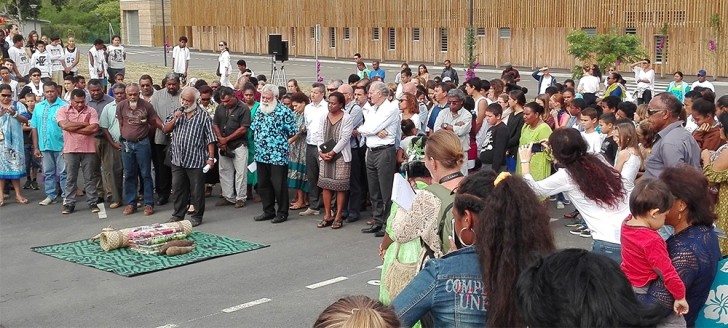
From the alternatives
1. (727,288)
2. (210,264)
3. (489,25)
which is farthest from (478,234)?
(489,25)

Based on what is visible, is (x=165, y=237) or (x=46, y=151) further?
(x=46, y=151)

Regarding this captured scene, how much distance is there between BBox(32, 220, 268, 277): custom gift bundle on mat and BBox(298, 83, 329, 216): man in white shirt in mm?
1698

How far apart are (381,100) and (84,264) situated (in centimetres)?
398

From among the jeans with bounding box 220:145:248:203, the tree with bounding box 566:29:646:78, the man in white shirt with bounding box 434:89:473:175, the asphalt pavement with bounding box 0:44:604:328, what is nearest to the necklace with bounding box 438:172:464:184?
the asphalt pavement with bounding box 0:44:604:328

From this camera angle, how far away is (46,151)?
42.8ft

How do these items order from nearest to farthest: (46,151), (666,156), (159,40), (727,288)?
(727,288)
(666,156)
(46,151)
(159,40)

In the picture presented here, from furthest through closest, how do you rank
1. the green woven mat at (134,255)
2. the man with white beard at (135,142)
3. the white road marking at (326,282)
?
1. the man with white beard at (135,142)
2. the green woven mat at (134,255)
3. the white road marking at (326,282)

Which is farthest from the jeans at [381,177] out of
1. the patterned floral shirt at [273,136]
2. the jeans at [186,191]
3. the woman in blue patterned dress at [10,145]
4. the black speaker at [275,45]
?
the black speaker at [275,45]

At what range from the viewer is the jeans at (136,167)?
12.3 meters

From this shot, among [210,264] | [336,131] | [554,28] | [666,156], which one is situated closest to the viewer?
[666,156]

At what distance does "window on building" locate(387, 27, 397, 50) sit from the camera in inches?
1965

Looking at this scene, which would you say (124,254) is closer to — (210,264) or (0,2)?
(210,264)

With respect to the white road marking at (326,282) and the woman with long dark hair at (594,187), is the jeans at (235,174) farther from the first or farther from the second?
the woman with long dark hair at (594,187)

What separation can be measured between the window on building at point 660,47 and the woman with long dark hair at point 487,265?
35534 millimetres
